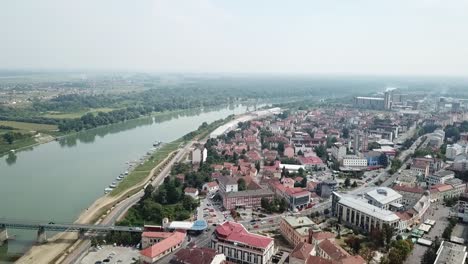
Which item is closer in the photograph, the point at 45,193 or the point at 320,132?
the point at 45,193

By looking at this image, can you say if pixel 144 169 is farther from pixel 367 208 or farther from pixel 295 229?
pixel 367 208

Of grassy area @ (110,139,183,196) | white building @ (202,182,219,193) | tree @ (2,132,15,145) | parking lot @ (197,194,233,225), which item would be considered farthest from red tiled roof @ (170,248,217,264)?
tree @ (2,132,15,145)

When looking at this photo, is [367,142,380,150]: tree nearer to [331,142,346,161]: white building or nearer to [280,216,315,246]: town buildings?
[331,142,346,161]: white building

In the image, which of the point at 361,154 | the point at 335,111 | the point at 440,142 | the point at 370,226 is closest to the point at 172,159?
the point at 361,154

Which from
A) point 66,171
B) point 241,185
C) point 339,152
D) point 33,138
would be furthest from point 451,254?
point 33,138

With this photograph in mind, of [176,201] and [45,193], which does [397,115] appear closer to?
[176,201]
